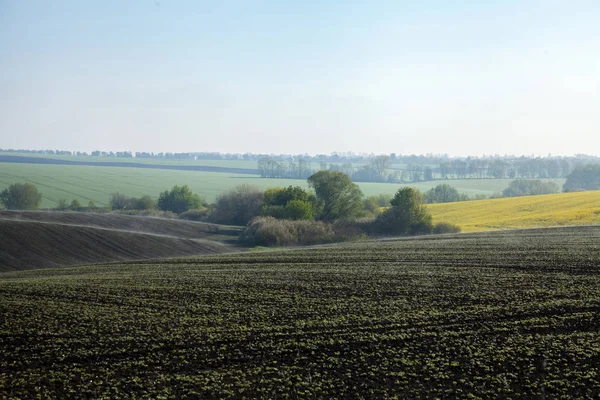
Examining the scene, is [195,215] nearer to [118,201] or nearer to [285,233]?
[118,201]

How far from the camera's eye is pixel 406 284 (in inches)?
888

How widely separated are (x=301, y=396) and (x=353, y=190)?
5486 cm

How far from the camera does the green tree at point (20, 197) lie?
8481 cm

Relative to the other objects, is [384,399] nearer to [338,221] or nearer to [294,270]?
[294,270]

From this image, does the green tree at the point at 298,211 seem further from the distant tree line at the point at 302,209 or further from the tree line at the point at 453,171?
the tree line at the point at 453,171

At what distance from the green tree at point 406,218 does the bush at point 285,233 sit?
5693 millimetres

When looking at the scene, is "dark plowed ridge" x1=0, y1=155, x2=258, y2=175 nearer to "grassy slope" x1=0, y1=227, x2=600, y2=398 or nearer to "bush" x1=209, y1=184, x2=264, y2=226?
"bush" x1=209, y1=184, x2=264, y2=226

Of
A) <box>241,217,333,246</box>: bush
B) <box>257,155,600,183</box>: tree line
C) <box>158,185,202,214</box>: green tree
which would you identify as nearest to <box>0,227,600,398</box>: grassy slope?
<box>241,217,333,246</box>: bush

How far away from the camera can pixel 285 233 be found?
52.6 meters

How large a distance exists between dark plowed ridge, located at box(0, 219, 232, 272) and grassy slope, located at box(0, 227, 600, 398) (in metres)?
11.4

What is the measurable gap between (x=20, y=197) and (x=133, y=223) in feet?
127

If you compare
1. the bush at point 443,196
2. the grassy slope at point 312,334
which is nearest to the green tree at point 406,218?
the grassy slope at point 312,334

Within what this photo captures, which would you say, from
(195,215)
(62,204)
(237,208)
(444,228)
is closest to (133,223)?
(237,208)

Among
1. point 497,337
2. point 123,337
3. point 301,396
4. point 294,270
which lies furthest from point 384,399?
point 294,270
